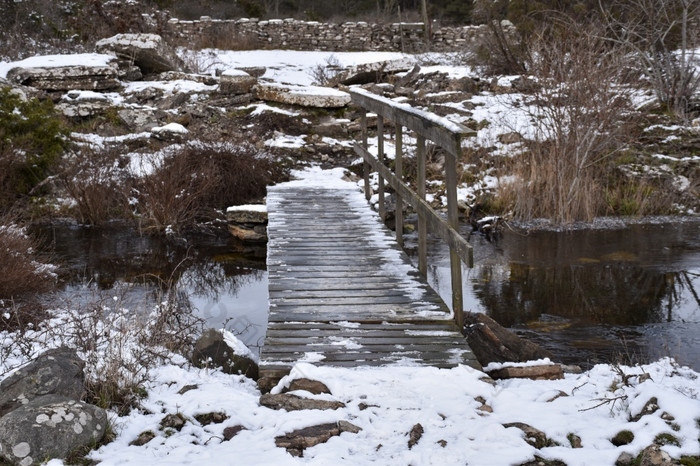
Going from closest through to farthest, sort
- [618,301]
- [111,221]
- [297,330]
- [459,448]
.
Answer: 1. [459,448]
2. [297,330]
3. [618,301]
4. [111,221]

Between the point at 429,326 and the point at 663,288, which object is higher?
the point at 429,326

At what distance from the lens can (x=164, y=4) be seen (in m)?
22.6

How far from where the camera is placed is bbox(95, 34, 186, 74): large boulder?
1656 centimetres

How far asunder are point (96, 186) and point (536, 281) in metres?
6.71

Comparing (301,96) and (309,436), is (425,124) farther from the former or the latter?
(301,96)

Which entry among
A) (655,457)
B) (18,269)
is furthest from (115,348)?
(655,457)

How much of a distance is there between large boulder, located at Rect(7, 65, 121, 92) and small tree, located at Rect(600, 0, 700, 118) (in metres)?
10.2

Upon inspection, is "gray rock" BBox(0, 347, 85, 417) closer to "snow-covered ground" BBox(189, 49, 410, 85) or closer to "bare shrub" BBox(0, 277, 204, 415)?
"bare shrub" BBox(0, 277, 204, 415)

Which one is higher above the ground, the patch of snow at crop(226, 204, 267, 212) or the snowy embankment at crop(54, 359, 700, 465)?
the snowy embankment at crop(54, 359, 700, 465)

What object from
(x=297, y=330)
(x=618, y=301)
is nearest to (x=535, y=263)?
(x=618, y=301)

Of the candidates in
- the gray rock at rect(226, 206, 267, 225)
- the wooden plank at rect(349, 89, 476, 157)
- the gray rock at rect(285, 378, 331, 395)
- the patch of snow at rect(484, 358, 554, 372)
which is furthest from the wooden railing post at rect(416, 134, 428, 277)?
the gray rock at rect(226, 206, 267, 225)

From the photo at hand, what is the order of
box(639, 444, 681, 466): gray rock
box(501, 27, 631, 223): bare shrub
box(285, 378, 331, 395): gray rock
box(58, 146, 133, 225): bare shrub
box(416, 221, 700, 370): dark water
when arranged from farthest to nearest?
box(58, 146, 133, 225): bare shrub < box(501, 27, 631, 223): bare shrub < box(416, 221, 700, 370): dark water < box(285, 378, 331, 395): gray rock < box(639, 444, 681, 466): gray rock

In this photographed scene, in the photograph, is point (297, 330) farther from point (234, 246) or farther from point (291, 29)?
point (291, 29)

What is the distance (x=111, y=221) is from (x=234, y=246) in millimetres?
2155
